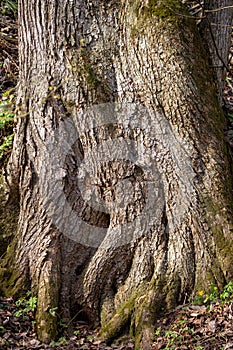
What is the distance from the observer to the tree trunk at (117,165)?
4.61m

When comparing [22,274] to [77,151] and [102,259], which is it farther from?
[77,151]

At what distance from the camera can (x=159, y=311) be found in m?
4.55

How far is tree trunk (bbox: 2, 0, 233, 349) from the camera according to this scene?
4.61 meters

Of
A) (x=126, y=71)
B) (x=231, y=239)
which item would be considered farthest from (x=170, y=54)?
(x=231, y=239)

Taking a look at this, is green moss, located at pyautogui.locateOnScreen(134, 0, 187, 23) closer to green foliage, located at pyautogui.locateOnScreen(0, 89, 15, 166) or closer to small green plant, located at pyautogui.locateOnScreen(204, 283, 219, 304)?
green foliage, located at pyautogui.locateOnScreen(0, 89, 15, 166)

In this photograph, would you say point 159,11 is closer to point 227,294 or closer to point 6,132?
point 6,132

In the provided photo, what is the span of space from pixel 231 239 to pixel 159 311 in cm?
92

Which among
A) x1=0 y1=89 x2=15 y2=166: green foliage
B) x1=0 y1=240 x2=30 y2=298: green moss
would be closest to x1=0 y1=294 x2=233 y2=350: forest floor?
x1=0 y1=240 x2=30 y2=298: green moss

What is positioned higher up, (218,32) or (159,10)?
(218,32)

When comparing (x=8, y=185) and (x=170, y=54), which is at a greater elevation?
(x=170, y=54)

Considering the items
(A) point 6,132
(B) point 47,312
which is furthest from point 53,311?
(A) point 6,132

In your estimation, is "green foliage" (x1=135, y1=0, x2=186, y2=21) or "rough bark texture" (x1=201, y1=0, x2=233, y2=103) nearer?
"green foliage" (x1=135, y1=0, x2=186, y2=21)

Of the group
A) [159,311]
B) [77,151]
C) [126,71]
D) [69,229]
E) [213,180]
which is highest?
[126,71]

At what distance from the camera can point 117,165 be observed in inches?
187
